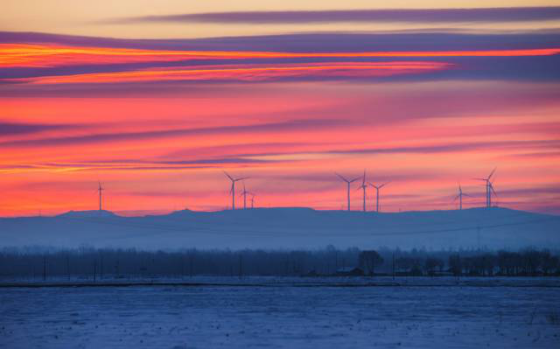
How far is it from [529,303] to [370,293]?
2090 cm

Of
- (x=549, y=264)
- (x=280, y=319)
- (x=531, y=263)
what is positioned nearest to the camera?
(x=280, y=319)

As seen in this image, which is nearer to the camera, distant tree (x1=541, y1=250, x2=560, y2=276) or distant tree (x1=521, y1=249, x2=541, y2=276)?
distant tree (x1=521, y1=249, x2=541, y2=276)

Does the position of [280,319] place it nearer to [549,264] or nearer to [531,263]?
[531,263]

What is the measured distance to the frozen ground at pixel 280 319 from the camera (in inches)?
2089

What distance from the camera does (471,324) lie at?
63.0 metres

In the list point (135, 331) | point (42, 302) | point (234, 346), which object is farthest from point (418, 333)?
point (42, 302)

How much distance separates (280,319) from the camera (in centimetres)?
6600

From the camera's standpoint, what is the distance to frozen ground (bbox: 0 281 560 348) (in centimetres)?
5306

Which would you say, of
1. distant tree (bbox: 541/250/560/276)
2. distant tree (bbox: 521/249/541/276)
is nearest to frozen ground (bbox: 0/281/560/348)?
distant tree (bbox: 521/249/541/276)

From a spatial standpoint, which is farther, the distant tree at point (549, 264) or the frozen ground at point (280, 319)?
the distant tree at point (549, 264)

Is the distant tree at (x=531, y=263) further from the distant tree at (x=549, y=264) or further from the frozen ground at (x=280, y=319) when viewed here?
the frozen ground at (x=280, y=319)

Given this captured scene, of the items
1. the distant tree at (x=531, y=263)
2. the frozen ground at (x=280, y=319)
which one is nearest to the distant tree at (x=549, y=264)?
the distant tree at (x=531, y=263)

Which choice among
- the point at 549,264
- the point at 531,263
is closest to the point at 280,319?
the point at 531,263

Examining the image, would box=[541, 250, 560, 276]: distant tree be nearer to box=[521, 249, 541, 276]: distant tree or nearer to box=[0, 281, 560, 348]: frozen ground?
box=[521, 249, 541, 276]: distant tree
